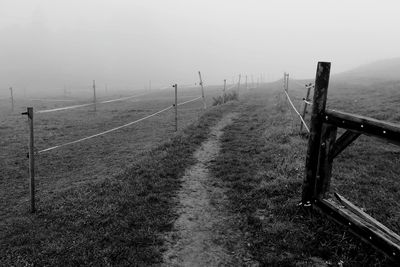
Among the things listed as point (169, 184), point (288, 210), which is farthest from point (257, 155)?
point (288, 210)

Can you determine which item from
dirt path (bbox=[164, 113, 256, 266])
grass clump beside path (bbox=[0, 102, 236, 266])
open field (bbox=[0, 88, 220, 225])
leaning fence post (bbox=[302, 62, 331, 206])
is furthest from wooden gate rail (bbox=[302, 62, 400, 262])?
open field (bbox=[0, 88, 220, 225])

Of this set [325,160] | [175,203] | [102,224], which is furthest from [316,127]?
[102,224]

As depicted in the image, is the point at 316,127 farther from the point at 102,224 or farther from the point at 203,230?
the point at 102,224

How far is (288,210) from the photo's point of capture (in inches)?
281

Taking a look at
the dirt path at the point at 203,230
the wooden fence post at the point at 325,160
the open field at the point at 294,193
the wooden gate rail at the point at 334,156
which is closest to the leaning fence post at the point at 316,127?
the wooden gate rail at the point at 334,156

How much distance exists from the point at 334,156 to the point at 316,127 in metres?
0.72

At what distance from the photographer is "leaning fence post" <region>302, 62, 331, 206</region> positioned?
656 cm

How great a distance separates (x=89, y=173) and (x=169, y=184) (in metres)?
4.06

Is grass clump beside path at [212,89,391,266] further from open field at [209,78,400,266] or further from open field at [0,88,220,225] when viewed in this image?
open field at [0,88,220,225]

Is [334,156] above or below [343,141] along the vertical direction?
below

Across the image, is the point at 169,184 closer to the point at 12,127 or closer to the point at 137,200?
the point at 137,200

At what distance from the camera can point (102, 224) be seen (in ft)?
23.0

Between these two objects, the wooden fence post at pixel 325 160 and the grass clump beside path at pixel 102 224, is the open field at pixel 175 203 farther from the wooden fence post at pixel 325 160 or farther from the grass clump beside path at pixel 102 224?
the wooden fence post at pixel 325 160

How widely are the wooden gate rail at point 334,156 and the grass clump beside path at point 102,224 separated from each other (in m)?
3.22
